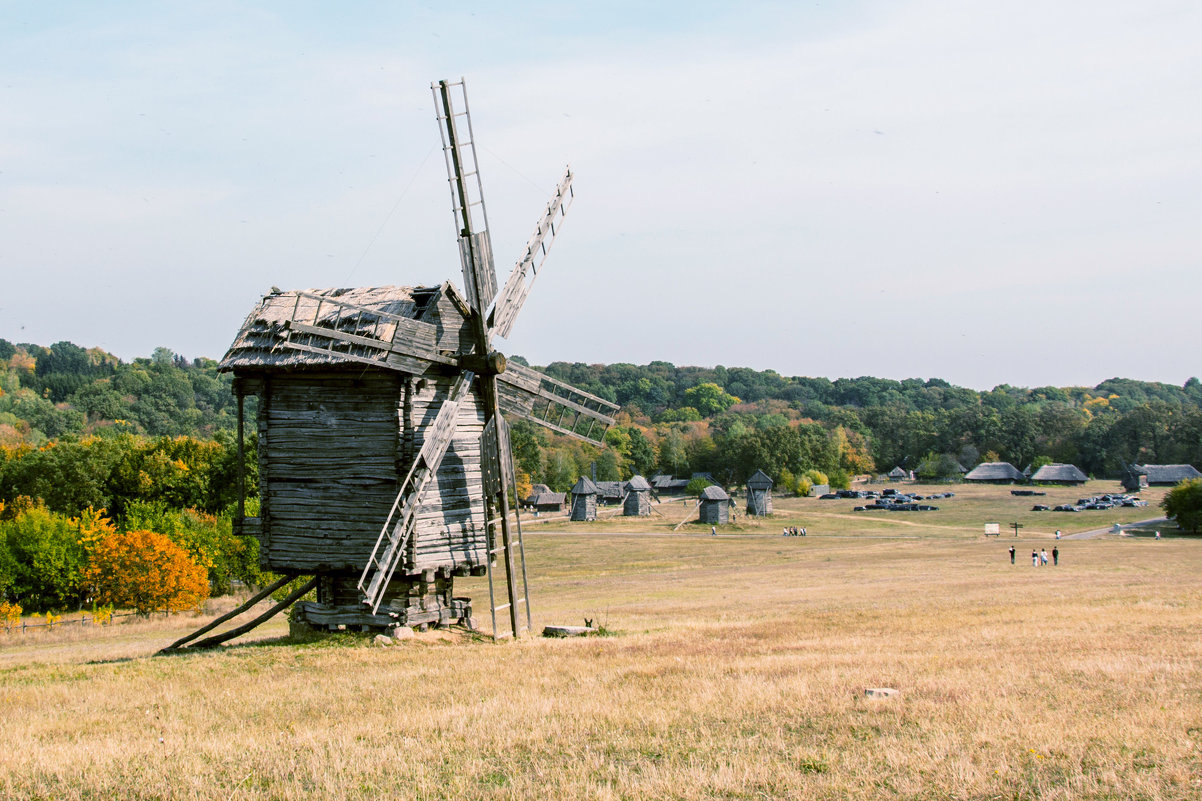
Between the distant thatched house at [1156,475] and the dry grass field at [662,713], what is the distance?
4141 inches

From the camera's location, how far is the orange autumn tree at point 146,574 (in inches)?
1708

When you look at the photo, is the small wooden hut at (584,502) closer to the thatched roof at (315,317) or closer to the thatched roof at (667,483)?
the thatched roof at (667,483)

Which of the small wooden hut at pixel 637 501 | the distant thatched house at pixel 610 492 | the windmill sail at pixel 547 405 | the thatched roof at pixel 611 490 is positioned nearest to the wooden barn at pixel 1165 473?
the small wooden hut at pixel 637 501

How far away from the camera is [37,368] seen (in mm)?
189875

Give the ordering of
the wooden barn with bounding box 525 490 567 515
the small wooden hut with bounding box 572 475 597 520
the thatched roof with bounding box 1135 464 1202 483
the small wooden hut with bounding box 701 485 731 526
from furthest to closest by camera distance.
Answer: the thatched roof with bounding box 1135 464 1202 483
the wooden barn with bounding box 525 490 567 515
the small wooden hut with bounding box 572 475 597 520
the small wooden hut with bounding box 701 485 731 526

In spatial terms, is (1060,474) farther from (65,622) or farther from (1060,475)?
(65,622)

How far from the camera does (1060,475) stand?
5059 inches

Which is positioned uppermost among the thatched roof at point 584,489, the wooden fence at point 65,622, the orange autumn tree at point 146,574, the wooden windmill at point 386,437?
the wooden windmill at point 386,437

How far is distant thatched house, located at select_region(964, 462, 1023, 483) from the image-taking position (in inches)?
5364

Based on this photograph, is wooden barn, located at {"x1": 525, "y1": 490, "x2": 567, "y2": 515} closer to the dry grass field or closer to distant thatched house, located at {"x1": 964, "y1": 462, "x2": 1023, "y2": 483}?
distant thatched house, located at {"x1": 964, "y1": 462, "x2": 1023, "y2": 483}

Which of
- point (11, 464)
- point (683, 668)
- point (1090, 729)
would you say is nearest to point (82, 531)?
point (11, 464)

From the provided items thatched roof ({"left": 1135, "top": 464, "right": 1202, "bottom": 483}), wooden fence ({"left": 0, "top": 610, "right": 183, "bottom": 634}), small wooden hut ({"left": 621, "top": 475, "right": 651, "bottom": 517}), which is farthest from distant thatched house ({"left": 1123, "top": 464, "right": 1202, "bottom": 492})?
wooden fence ({"left": 0, "top": 610, "right": 183, "bottom": 634})

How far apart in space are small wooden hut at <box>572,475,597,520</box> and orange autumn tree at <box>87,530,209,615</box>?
5622 centimetres

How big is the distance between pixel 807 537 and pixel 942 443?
86946mm
